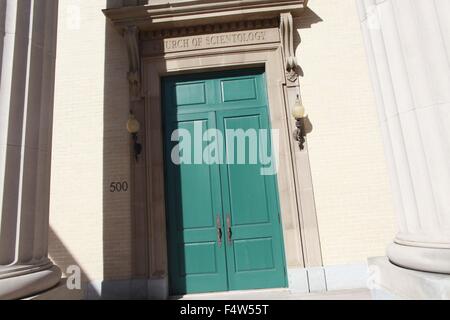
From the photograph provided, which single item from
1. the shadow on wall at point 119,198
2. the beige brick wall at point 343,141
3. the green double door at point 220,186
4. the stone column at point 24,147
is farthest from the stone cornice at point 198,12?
the stone column at point 24,147

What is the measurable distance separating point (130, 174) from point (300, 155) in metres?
3.11

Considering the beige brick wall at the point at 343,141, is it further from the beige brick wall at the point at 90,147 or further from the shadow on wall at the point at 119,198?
the beige brick wall at the point at 90,147

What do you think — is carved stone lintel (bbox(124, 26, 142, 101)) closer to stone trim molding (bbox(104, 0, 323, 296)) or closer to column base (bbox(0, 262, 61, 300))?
stone trim molding (bbox(104, 0, 323, 296))

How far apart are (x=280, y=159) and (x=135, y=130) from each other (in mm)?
2687

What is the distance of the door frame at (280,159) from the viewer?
5.38 meters

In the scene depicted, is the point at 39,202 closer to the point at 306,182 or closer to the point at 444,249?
the point at 444,249

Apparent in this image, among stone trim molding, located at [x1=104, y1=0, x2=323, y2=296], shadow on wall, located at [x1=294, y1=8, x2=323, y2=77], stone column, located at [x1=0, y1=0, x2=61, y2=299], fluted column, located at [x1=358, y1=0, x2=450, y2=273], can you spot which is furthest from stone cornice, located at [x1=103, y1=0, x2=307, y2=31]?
fluted column, located at [x1=358, y1=0, x2=450, y2=273]

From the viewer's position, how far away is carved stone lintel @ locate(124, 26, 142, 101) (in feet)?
19.2

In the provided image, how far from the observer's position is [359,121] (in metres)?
5.72

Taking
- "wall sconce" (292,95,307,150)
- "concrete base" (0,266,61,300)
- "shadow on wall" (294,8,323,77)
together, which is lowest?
"concrete base" (0,266,61,300)

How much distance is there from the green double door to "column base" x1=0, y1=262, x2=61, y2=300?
271cm

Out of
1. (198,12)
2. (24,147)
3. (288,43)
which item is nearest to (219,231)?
(24,147)

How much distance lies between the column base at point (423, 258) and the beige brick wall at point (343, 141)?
2.87 meters

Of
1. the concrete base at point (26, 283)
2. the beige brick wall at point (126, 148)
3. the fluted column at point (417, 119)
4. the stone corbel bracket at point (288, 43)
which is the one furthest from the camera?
the stone corbel bracket at point (288, 43)
